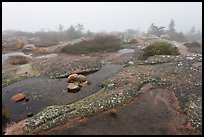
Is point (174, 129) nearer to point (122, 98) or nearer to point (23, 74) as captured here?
point (122, 98)

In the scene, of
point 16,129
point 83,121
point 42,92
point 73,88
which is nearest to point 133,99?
point 83,121

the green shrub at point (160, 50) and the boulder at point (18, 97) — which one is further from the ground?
the green shrub at point (160, 50)

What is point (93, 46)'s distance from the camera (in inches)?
1335

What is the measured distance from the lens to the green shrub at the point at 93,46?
33.2 m

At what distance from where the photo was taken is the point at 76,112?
1541 centimetres

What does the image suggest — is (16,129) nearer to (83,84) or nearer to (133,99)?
(83,84)

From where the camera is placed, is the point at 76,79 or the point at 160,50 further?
the point at 160,50

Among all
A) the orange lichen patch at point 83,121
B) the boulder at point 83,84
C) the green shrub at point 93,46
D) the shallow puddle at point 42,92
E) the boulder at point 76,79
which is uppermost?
the orange lichen patch at point 83,121

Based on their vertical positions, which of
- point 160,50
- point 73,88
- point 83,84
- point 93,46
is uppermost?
point 160,50

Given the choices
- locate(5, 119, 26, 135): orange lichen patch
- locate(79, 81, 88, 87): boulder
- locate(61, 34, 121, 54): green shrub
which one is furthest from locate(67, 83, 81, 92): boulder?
locate(61, 34, 121, 54): green shrub

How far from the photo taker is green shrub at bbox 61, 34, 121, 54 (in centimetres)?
3322

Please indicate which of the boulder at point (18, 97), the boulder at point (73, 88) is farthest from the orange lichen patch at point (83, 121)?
the boulder at point (18, 97)

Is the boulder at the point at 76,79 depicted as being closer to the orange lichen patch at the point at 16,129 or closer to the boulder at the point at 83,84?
the boulder at the point at 83,84

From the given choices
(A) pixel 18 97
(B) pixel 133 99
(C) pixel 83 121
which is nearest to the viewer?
(C) pixel 83 121
